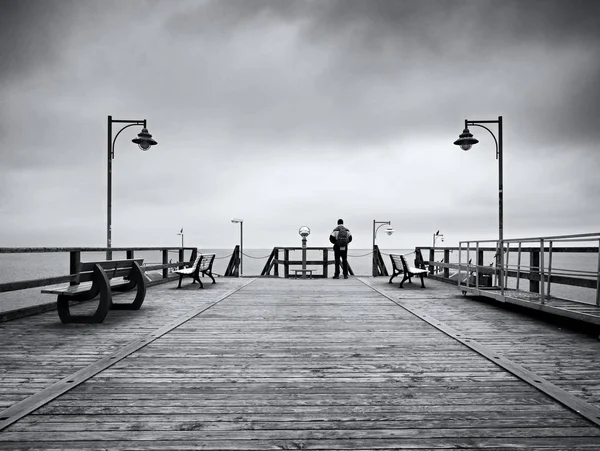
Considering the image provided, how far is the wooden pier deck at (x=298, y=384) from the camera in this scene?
2197 mm

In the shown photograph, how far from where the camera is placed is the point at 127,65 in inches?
1524

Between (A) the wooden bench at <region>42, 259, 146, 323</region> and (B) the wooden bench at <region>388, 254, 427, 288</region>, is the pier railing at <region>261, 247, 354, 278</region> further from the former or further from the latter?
(A) the wooden bench at <region>42, 259, 146, 323</region>

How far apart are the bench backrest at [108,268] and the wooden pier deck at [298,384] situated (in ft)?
2.55

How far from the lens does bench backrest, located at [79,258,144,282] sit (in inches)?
216

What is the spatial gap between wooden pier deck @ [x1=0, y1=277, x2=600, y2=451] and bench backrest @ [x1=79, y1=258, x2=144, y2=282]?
2.55ft

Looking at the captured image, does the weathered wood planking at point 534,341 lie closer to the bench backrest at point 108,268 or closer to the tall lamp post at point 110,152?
the bench backrest at point 108,268

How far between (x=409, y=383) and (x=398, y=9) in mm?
30215

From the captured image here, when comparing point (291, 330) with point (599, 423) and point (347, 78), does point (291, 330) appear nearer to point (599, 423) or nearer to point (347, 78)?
point (599, 423)

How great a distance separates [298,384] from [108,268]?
4.55 m

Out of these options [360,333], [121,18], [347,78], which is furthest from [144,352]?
[347,78]

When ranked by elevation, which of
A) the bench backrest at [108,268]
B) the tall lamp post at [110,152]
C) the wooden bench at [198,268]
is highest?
the tall lamp post at [110,152]

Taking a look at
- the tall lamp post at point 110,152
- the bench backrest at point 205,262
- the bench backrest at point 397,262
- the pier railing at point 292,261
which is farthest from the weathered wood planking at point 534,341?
the tall lamp post at point 110,152

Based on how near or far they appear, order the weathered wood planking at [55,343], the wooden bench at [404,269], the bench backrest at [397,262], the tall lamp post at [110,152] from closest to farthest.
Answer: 1. the weathered wood planking at [55,343]
2. the wooden bench at [404,269]
3. the tall lamp post at [110,152]
4. the bench backrest at [397,262]

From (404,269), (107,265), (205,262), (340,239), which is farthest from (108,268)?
(340,239)
